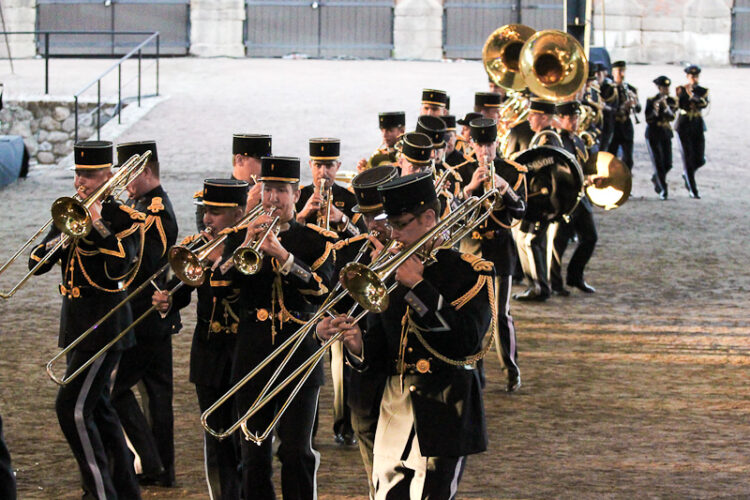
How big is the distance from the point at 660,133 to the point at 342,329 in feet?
50.4

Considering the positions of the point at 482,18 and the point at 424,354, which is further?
the point at 482,18

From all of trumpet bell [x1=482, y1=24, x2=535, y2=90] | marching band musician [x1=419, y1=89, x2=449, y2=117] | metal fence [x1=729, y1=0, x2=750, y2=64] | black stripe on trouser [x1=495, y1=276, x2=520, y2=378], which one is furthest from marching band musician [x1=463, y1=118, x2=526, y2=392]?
metal fence [x1=729, y1=0, x2=750, y2=64]

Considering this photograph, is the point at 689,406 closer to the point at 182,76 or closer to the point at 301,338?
the point at 301,338

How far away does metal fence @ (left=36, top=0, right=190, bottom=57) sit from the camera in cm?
2958

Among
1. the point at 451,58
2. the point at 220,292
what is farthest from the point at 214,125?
the point at 220,292

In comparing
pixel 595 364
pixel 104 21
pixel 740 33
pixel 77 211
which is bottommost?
pixel 595 364

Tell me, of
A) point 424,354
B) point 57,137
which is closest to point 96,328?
point 424,354

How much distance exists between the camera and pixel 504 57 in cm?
1474

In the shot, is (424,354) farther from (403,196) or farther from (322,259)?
(322,259)

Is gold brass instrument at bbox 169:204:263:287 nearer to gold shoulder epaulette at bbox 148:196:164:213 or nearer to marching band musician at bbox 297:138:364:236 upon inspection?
gold shoulder epaulette at bbox 148:196:164:213

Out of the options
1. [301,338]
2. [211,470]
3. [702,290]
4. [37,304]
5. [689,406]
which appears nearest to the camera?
[301,338]

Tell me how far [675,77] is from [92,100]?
12.9 m

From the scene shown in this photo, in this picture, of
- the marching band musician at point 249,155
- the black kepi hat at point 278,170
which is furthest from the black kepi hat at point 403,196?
the marching band musician at point 249,155

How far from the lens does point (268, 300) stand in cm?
589
